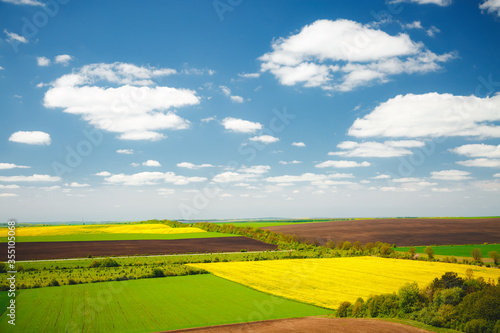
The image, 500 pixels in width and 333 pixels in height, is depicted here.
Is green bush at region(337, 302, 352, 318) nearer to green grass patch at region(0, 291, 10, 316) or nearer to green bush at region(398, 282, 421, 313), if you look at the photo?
green bush at region(398, 282, 421, 313)

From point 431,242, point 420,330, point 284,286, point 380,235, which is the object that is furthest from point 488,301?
point 380,235

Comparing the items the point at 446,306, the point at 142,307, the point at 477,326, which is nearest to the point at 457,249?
the point at 446,306

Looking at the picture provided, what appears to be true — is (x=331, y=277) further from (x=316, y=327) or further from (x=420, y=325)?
(x=316, y=327)

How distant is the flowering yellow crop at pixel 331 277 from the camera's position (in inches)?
1314

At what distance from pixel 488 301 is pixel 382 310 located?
7.32 meters

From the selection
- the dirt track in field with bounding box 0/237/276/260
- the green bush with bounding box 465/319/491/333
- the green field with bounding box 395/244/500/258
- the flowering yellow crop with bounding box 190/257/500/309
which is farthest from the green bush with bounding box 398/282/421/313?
the dirt track in field with bounding box 0/237/276/260

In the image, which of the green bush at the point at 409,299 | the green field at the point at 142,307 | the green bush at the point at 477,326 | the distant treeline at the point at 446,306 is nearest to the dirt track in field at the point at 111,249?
the green field at the point at 142,307

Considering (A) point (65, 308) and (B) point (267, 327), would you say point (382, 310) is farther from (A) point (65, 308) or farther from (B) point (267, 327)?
(A) point (65, 308)

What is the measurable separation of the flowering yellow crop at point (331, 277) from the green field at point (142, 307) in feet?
10.6

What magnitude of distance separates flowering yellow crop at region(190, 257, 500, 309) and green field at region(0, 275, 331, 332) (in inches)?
127

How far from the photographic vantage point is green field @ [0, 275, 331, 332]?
23.4 m

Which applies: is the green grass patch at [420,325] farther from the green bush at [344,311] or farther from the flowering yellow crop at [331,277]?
the flowering yellow crop at [331,277]

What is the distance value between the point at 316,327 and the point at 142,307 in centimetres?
1601

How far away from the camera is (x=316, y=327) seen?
21.2m
